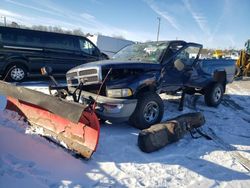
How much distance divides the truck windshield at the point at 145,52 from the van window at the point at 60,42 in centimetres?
518

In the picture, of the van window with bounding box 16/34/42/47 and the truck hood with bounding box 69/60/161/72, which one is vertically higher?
the van window with bounding box 16/34/42/47

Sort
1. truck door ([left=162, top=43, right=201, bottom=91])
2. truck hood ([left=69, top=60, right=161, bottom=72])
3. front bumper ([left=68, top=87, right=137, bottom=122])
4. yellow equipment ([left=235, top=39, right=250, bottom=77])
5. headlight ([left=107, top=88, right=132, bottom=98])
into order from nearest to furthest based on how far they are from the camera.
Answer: front bumper ([left=68, top=87, right=137, bottom=122]) < headlight ([left=107, top=88, right=132, bottom=98]) < truck hood ([left=69, top=60, right=161, bottom=72]) < truck door ([left=162, top=43, right=201, bottom=91]) < yellow equipment ([left=235, top=39, right=250, bottom=77])

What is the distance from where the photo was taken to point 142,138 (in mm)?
4777

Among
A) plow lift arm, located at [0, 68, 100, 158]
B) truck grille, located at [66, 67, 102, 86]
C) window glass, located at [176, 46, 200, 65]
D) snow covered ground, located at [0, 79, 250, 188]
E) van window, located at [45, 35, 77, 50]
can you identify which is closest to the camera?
snow covered ground, located at [0, 79, 250, 188]

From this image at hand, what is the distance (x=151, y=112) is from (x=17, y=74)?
274 inches

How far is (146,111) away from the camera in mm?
5812

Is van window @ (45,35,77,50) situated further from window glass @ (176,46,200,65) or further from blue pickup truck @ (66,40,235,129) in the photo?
window glass @ (176,46,200,65)

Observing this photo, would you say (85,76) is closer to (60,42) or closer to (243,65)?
(60,42)

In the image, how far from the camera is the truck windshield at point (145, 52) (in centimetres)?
675

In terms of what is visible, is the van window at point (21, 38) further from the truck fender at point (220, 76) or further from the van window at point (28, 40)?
the truck fender at point (220, 76)

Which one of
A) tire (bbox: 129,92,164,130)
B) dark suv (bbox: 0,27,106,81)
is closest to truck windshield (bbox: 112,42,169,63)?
tire (bbox: 129,92,164,130)

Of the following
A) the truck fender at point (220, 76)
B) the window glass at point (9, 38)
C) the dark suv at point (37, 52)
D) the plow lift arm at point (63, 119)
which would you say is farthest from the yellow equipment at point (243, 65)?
the plow lift arm at point (63, 119)

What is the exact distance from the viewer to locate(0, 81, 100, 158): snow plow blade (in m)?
3.96

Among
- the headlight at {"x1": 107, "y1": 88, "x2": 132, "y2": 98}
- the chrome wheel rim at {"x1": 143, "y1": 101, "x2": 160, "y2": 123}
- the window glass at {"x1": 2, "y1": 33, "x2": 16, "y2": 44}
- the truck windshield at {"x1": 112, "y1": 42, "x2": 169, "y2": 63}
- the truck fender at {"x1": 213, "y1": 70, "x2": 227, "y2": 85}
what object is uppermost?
the window glass at {"x1": 2, "y1": 33, "x2": 16, "y2": 44}
